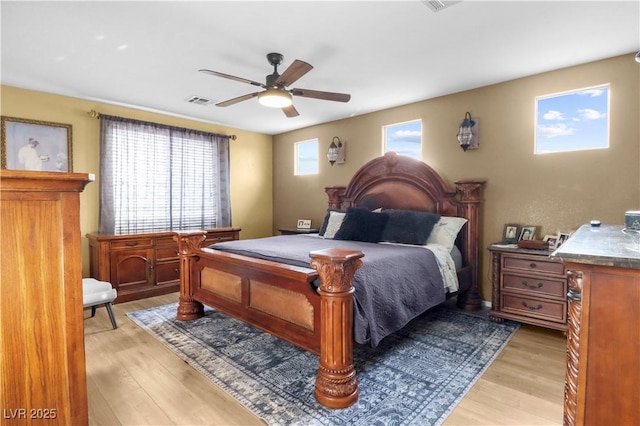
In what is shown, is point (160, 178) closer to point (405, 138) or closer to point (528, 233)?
point (405, 138)

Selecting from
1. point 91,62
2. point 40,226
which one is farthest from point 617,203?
point 91,62

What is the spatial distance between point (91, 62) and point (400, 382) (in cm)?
374

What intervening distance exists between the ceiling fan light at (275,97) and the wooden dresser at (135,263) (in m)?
2.54

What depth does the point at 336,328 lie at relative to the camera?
198 centimetres

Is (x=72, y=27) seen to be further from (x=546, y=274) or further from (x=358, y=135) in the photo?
(x=546, y=274)

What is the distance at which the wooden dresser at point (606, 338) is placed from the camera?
1045mm

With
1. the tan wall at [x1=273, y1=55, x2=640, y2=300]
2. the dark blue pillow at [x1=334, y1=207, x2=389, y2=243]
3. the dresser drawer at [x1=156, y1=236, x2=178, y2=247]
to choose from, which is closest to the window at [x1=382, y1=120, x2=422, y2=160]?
the tan wall at [x1=273, y1=55, x2=640, y2=300]

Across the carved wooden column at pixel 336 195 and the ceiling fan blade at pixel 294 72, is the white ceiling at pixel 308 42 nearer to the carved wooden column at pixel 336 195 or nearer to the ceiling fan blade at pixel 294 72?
the ceiling fan blade at pixel 294 72

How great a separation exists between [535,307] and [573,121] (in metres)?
1.84

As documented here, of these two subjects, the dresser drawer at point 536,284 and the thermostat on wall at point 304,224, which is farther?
the thermostat on wall at point 304,224

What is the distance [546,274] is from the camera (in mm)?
2922

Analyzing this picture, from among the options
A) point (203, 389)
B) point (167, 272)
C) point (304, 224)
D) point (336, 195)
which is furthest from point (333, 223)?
point (203, 389)

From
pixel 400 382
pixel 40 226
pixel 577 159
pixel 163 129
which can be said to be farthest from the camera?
pixel 163 129

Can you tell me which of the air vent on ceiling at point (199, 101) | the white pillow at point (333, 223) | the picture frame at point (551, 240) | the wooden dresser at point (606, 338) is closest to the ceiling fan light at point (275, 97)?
the air vent on ceiling at point (199, 101)
